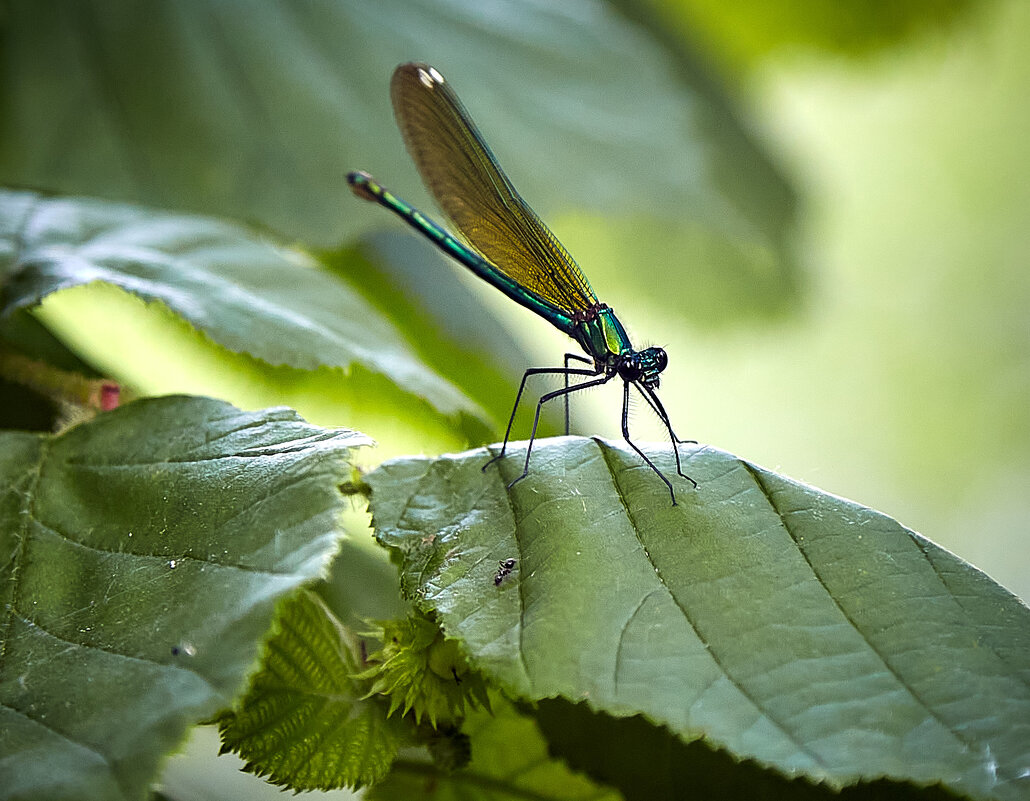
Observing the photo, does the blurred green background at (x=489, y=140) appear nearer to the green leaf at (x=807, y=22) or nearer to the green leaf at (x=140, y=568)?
the green leaf at (x=807, y=22)

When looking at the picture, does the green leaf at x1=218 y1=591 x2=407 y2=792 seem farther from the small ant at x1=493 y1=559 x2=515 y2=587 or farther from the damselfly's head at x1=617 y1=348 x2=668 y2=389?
the damselfly's head at x1=617 y1=348 x2=668 y2=389

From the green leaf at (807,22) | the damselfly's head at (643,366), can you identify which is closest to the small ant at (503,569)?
the damselfly's head at (643,366)

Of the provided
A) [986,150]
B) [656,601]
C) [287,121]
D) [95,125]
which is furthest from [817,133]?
[656,601]

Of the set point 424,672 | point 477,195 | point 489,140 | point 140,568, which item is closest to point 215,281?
point 477,195

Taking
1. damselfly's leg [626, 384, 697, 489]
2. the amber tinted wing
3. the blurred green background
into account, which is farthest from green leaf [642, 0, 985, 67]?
damselfly's leg [626, 384, 697, 489]

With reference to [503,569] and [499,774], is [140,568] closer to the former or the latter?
[503,569]

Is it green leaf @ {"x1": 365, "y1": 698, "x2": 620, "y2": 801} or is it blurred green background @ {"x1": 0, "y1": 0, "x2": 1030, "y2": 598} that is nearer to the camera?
green leaf @ {"x1": 365, "y1": 698, "x2": 620, "y2": 801}

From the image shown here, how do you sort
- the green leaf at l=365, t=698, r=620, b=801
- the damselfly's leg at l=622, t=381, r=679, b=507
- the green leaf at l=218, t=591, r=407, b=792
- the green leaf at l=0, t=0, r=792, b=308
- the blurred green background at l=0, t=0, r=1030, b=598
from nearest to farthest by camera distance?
the green leaf at l=218, t=591, r=407, b=792, the damselfly's leg at l=622, t=381, r=679, b=507, the green leaf at l=365, t=698, r=620, b=801, the blurred green background at l=0, t=0, r=1030, b=598, the green leaf at l=0, t=0, r=792, b=308
